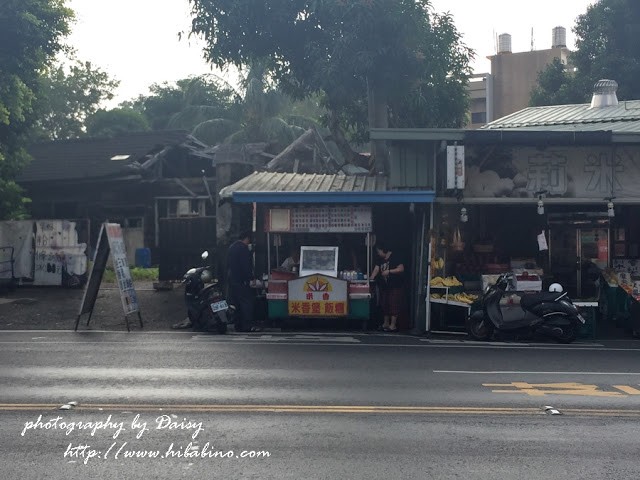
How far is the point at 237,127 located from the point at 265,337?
101ft

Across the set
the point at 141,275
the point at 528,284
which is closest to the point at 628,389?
the point at 528,284

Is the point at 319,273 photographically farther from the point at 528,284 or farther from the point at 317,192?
the point at 528,284

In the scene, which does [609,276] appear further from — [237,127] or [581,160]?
[237,127]

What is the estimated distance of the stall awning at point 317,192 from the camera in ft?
54.2

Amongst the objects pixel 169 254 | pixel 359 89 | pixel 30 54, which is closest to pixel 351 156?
pixel 359 89

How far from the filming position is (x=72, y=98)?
5331 cm

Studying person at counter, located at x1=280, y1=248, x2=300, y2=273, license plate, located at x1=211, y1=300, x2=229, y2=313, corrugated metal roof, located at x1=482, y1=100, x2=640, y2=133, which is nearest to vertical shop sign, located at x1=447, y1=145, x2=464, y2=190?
corrugated metal roof, located at x1=482, y1=100, x2=640, y2=133

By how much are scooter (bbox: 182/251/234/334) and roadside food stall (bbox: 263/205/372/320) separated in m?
1.16

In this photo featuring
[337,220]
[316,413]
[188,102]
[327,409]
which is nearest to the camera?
[316,413]

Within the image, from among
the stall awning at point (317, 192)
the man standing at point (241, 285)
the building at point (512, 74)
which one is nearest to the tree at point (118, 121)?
the building at point (512, 74)

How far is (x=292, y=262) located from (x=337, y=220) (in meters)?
1.28

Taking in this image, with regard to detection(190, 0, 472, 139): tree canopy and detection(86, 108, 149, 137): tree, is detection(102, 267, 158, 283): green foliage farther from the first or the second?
detection(86, 108, 149, 137): tree

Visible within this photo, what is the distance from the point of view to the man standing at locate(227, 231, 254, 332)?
16.7m

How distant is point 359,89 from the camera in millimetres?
25969
